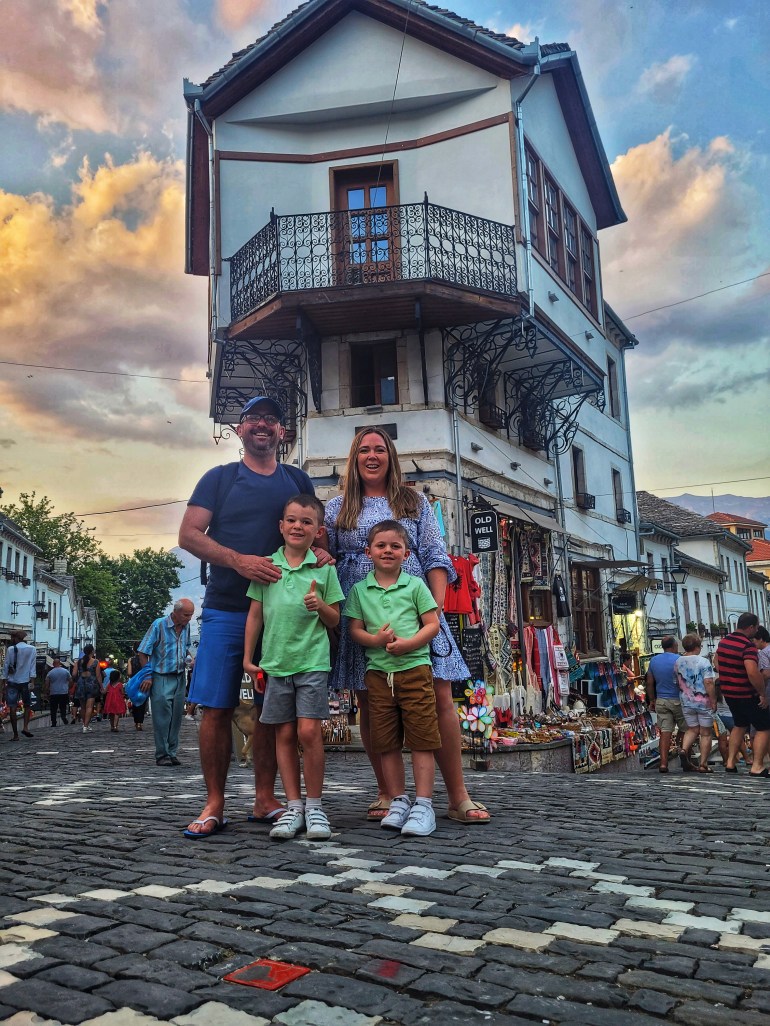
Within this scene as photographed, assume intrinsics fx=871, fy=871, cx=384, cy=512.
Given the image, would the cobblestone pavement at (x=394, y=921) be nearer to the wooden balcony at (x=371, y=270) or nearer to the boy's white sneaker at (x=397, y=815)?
the boy's white sneaker at (x=397, y=815)

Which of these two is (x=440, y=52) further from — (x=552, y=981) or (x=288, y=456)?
(x=552, y=981)

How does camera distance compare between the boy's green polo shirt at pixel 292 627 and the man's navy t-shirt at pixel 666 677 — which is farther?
the man's navy t-shirt at pixel 666 677

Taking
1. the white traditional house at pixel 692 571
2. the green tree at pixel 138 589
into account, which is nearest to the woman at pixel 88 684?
the white traditional house at pixel 692 571

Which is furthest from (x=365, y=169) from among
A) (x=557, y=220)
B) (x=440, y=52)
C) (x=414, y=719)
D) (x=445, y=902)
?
(x=445, y=902)

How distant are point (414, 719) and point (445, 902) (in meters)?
1.43

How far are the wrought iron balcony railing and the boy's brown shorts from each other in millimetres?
10255

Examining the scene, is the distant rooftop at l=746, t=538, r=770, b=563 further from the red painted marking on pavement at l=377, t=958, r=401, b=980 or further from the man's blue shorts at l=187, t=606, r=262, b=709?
the red painted marking on pavement at l=377, t=958, r=401, b=980

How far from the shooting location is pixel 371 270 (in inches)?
568

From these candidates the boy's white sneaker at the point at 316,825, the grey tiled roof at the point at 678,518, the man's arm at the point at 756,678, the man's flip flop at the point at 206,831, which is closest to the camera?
the boy's white sneaker at the point at 316,825

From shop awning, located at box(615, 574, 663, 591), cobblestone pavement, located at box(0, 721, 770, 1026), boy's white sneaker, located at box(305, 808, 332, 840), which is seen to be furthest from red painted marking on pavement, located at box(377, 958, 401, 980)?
shop awning, located at box(615, 574, 663, 591)

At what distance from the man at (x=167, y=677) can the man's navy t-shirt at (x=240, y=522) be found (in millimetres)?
5533

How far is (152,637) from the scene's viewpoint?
10109 millimetres

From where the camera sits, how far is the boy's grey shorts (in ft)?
14.2

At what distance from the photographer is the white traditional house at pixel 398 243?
46.3 feet
